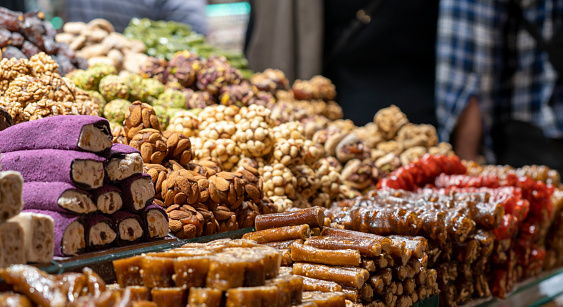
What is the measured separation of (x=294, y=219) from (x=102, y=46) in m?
1.90

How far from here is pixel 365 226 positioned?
177 cm

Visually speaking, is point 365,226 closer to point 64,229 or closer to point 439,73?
point 64,229

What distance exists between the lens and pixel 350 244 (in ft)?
4.82

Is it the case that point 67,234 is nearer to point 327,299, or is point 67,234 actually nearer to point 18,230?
point 18,230

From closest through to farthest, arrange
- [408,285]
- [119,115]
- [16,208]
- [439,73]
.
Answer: [16,208]
[408,285]
[119,115]
[439,73]

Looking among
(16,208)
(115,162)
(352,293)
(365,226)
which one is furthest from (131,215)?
(365,226)

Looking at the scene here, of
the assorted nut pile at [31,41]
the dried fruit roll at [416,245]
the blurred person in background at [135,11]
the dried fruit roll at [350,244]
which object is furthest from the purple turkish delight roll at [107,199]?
the blurred person in background at [135,11]

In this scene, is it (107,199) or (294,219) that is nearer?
(107,199)

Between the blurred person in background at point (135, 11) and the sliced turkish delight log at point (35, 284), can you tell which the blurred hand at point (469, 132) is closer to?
the blurred person in background at point (135, 11)

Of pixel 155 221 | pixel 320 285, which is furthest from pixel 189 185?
pixel 320 285

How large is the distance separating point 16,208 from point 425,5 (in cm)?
390

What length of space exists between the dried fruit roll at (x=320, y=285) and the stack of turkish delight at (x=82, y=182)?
47 centimetres

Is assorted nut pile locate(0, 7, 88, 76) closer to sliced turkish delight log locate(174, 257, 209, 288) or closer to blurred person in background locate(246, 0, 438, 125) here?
sliced turkish delight log locate(174, 257, 209, 288)

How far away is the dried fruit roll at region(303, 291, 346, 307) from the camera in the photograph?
1.23 metres
